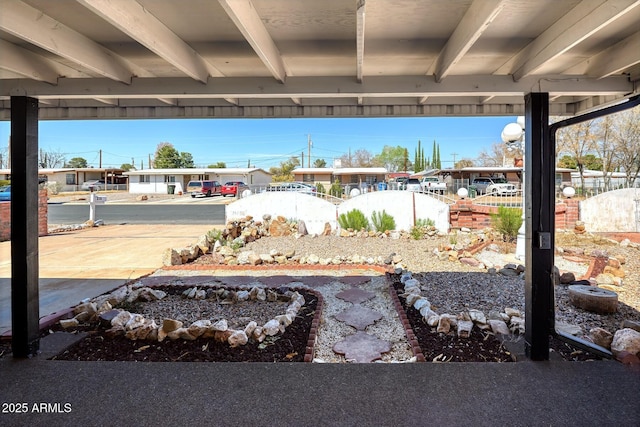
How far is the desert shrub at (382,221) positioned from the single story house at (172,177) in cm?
3125

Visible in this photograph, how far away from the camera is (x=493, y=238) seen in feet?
26.8

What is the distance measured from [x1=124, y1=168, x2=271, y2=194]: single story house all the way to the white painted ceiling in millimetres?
36521

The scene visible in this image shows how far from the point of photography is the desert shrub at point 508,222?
7.77 m

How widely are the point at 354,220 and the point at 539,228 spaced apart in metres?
6.37

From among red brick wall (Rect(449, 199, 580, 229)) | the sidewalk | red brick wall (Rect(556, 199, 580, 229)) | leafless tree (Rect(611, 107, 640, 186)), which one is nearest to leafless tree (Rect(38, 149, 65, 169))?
the sidewalk

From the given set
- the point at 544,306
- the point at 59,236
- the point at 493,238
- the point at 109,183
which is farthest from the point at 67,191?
the point at 544,306

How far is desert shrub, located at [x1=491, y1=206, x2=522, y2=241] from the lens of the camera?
777 cm

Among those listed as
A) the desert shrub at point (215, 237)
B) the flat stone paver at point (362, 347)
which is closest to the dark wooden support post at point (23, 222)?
the flat stone paver at point (362, 347)

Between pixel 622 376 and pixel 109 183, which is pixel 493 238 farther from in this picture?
pixel 109 183

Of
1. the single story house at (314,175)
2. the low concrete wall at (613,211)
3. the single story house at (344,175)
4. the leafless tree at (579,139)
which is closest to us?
the low concrete wall at (613,211)

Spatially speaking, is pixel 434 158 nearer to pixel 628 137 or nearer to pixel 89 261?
pixel 628 137

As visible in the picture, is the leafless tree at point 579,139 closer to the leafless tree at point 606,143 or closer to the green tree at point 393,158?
the leafless tree at point 606,143

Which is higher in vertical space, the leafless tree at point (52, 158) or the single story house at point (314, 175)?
the leafless tree at point (52, 158)

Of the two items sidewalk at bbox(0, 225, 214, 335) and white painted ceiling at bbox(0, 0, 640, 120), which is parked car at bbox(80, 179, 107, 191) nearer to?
sidewalk at bbox(0, 225, 214, 335)
